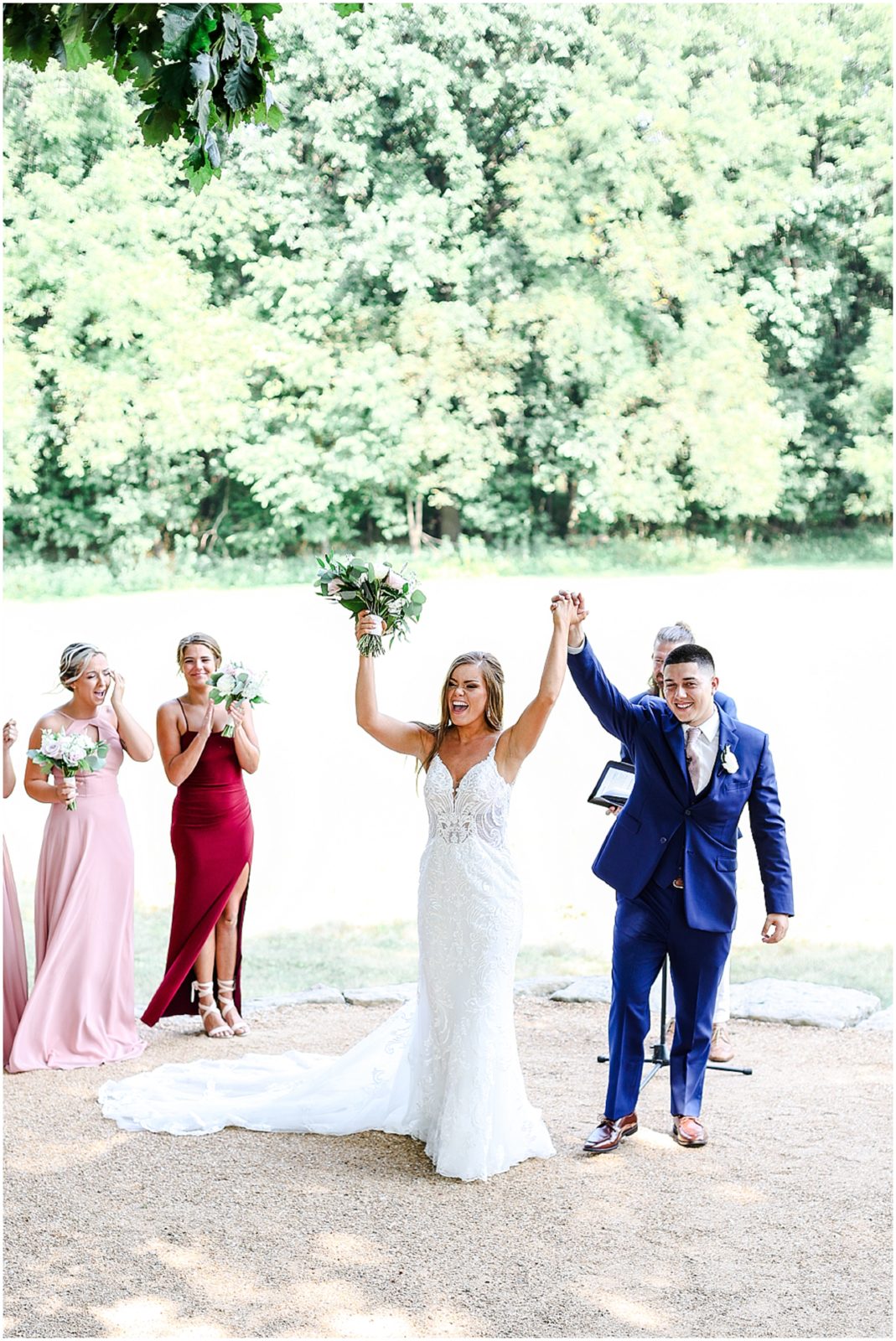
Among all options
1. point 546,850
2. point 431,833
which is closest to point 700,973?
point 431,833

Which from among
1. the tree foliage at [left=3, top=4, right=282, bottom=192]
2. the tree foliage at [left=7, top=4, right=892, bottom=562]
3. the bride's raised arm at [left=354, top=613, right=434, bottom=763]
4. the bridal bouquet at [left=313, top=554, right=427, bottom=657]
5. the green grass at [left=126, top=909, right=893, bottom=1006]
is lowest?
the green grass at [left=126, top=909, right=893, bottom=1006]

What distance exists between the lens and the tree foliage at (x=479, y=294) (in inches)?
703

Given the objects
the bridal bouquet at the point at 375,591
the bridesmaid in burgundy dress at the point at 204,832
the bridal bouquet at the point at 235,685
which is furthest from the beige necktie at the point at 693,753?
the bridesmaid in burgundy dress at the point at 204,832

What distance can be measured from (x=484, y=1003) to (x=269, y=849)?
9828mm

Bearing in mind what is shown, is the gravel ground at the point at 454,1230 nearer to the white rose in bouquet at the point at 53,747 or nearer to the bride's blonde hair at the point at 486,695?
the white rose in bouquet at the point at 53,747

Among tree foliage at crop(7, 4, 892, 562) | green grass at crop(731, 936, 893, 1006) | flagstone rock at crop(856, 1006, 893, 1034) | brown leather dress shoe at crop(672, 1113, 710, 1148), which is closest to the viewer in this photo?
brown leather dress shoe at crop(672, 1113, 710, 1148)

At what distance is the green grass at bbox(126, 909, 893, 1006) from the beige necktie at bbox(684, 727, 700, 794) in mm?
3882

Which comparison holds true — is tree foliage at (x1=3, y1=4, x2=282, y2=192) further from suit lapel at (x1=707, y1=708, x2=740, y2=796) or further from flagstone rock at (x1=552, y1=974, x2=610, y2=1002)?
flagstone rock at (x1=552, y1=974, x2=610, y2=1002)

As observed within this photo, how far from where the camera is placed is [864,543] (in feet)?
59.3

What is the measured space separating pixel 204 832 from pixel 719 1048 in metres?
2.55

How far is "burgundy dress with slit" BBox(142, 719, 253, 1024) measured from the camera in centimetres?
663

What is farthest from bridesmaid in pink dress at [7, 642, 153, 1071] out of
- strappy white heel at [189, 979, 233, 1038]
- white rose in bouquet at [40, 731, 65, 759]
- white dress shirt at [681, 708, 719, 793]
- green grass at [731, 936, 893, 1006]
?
green grass at [731, 936, 893, 1006]

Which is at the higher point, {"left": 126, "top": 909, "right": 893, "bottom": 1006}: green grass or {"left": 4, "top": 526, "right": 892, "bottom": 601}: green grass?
{"left": 4, "top": 526, "right": 892, "bottom": 601}: green grass

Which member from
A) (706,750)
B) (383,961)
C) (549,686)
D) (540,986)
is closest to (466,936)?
(549,686)
